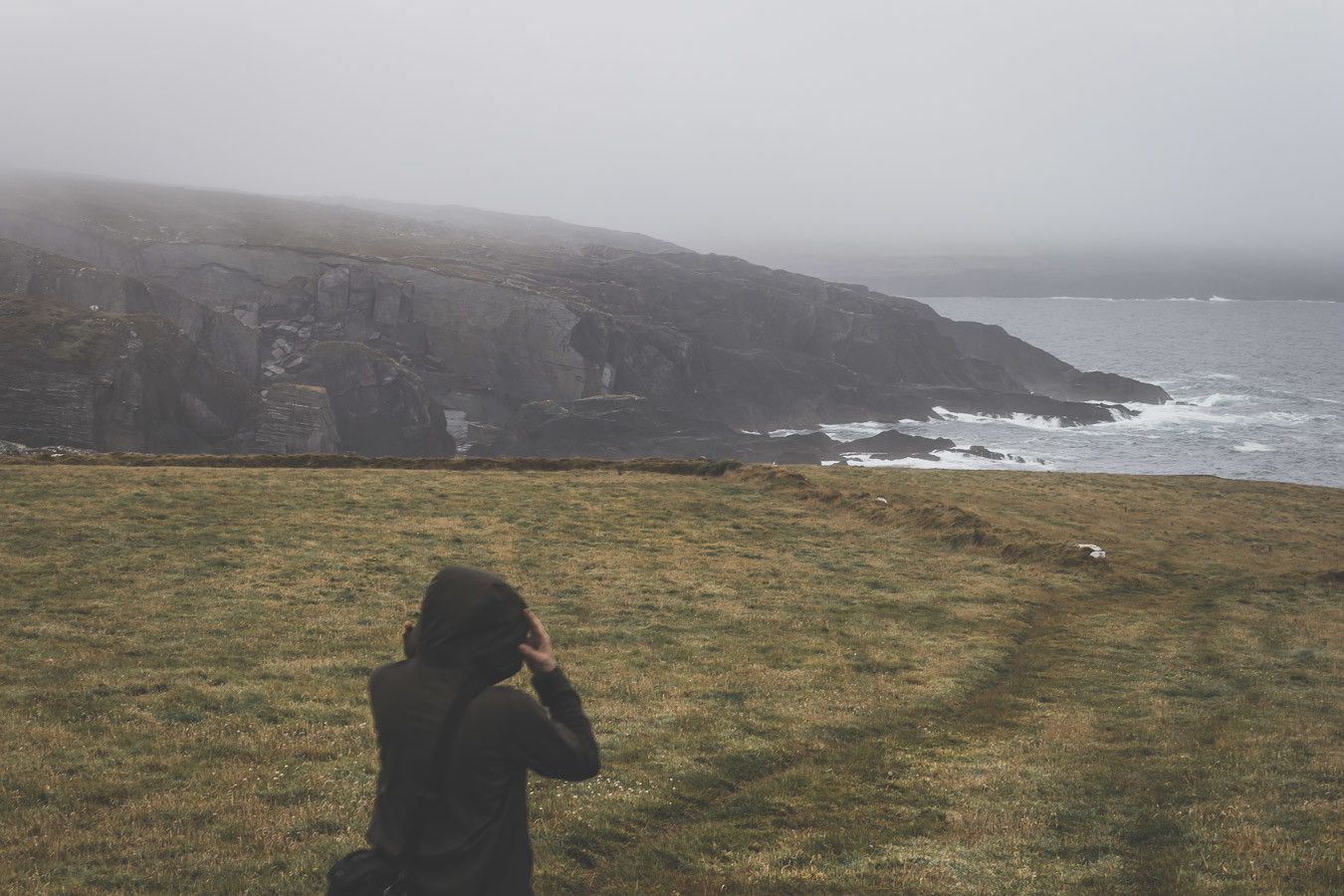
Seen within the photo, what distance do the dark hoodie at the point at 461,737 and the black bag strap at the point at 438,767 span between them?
24mm

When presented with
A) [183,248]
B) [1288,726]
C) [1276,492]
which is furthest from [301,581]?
[183,248]

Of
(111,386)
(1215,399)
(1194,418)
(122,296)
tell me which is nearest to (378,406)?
(111,386)

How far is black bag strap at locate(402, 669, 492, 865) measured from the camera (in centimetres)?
579

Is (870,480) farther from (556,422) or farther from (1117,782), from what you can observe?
(556,422)

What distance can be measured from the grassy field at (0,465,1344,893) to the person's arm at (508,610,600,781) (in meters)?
5.33

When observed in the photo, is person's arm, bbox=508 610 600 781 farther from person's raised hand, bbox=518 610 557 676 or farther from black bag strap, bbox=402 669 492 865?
black bag strap, bbox=402 669 492 865

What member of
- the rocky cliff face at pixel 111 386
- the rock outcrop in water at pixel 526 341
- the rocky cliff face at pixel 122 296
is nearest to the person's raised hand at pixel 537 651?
the rocky cliff face at pixel 111 386

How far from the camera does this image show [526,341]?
13938 cm

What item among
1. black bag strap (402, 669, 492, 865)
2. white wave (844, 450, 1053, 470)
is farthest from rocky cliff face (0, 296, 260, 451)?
black bag strap (402, 669, 492, 865)

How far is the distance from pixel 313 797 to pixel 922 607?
21.0 meters

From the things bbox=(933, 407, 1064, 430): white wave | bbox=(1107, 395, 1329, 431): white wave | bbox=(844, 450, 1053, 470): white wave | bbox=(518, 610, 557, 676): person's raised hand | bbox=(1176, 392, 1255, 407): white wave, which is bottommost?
bbox=(844, 450, 1053, 470): white wave

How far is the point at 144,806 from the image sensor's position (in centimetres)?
1198

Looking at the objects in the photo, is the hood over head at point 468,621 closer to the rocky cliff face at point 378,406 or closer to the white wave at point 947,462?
the white wave at point 947,462

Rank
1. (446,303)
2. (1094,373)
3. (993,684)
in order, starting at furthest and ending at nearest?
(1094,373)
(446,303)
(993,684)
